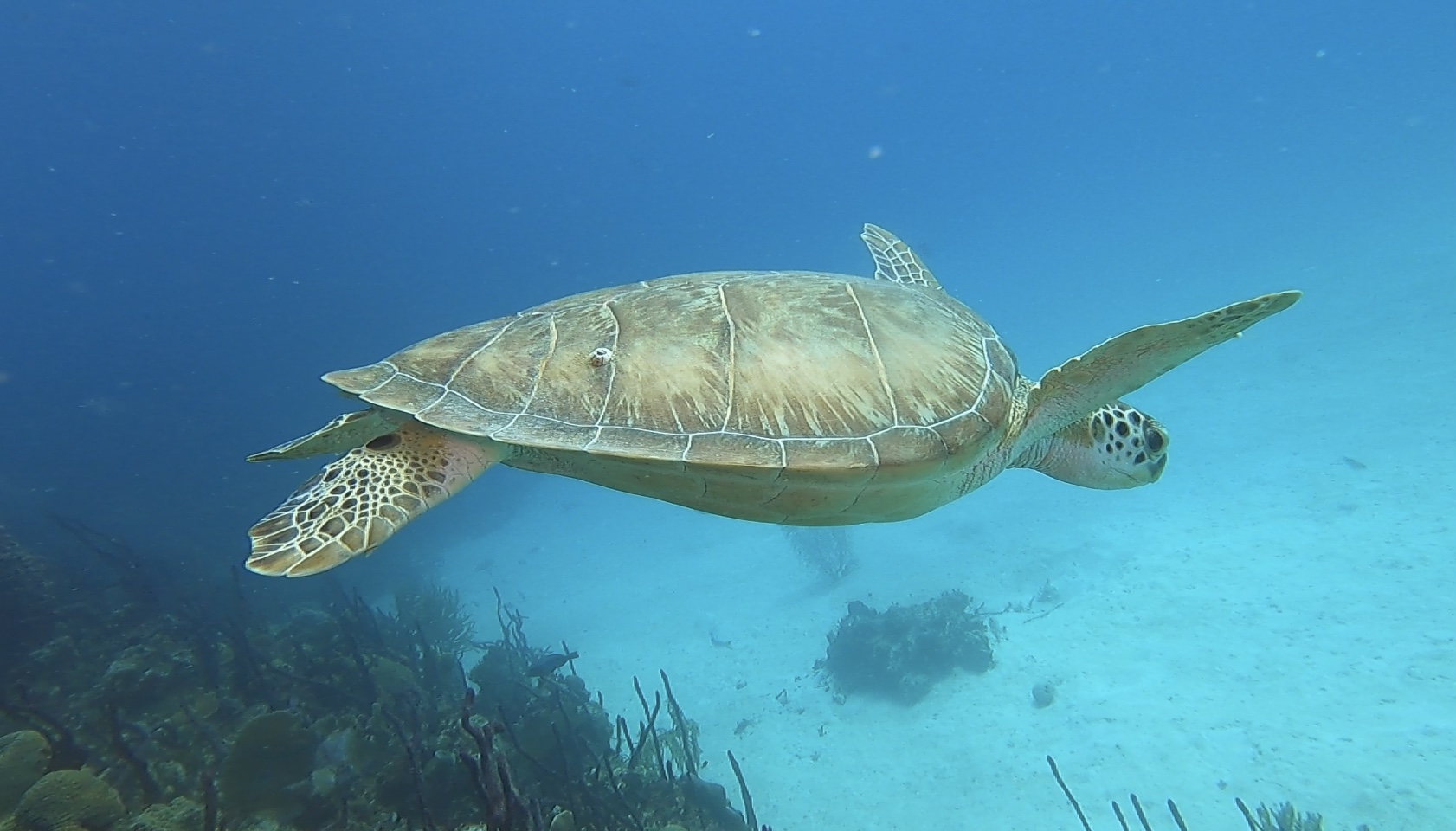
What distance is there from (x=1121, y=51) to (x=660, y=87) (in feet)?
293

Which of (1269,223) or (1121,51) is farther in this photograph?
(1121,51)

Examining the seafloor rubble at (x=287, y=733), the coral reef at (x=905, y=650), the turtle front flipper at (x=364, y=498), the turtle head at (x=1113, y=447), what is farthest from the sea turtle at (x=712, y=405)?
the coral reef at (x=905, y=650)

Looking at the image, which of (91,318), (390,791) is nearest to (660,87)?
(91,318)

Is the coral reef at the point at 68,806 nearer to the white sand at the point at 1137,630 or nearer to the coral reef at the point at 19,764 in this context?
the coral reef at the point at 19,764

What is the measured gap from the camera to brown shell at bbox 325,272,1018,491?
113 inches

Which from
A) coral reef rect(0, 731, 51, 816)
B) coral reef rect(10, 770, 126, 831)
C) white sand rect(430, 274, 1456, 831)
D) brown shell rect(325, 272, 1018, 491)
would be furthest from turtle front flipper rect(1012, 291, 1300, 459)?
coral reef rect(0, 731, 51, 816)

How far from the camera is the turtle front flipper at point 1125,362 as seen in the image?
105 inches

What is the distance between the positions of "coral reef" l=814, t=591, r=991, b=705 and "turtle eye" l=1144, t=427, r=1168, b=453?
21.8 feet

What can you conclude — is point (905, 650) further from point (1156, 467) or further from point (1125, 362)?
point (1125, 362)

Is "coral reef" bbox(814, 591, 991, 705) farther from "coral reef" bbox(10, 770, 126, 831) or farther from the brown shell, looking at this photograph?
"coral reef" bbox(10, 770, 126, 831)

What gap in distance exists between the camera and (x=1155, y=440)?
4.06 m

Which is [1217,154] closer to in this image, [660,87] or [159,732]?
[660,87]

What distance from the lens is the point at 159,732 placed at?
5.16 metres

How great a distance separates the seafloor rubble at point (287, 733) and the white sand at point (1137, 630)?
9.61ft
